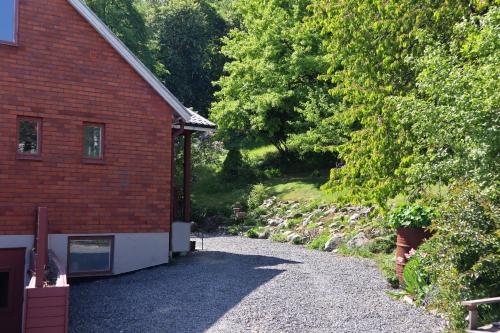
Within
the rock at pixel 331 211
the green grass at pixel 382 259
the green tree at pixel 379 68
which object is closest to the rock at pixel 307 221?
the rock at pixel 331 211

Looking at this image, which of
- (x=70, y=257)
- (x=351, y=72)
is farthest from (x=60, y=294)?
(x=351, y=72)

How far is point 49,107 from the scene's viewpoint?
1230 cm

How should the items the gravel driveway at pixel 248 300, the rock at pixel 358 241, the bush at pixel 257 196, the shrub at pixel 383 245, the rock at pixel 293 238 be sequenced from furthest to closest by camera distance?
the bush at pixel 257 196, the rock at pixel 293 238, the rock at pixel 358 241, the shrub at pixel 383 245, the gravel driveway at pixel 248 300

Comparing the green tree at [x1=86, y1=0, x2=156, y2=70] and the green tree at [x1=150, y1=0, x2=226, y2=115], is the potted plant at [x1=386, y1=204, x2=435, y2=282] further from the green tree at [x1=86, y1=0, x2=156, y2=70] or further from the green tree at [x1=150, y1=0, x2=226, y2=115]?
the green tree at [x1=150, y1=0, x2=226, y2=115]

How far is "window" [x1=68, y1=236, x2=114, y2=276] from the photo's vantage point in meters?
12.6

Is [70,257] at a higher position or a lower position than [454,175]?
lower

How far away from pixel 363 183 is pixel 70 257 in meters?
7.26

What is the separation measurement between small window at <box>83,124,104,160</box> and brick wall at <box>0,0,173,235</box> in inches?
7.5

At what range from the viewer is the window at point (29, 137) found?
12109 mm

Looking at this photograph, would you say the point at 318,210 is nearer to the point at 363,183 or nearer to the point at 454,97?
the point at 363,183

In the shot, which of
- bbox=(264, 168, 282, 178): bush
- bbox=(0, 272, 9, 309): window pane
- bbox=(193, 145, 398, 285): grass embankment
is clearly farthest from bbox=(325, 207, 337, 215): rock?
bbox=(0, 272, 9, 309): window pane

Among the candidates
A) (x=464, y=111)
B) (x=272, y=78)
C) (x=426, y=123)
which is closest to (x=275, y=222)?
(x=272, y=78)

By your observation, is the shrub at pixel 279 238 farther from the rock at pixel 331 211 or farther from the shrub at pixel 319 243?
the rock at pixel 331 211

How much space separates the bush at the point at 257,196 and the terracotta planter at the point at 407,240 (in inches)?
558
